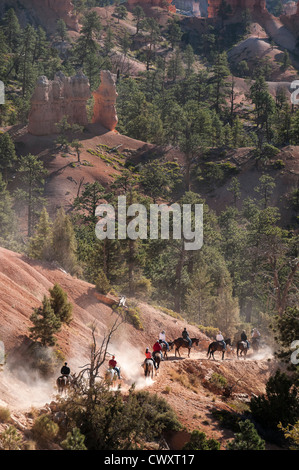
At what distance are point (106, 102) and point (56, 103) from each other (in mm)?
10441

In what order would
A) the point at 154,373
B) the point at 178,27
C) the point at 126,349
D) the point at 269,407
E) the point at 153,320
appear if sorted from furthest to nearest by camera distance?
the point at 178,27 → the point at 153,320 → the point at 126,349 → the point at 154,373 → the point at 269,407

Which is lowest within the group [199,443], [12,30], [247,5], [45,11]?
[199,443]

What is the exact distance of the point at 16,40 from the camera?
424ft

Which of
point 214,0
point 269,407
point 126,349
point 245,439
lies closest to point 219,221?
point 126,349

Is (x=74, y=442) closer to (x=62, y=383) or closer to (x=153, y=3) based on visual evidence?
(x=62, y=383)

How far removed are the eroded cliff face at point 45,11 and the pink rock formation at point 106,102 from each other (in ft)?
250

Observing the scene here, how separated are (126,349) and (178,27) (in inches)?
5969

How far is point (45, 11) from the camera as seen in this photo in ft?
528

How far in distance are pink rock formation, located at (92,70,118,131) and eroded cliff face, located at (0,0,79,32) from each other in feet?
250

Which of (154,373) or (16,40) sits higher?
(16,40)

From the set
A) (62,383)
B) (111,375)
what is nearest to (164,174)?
(111,375)

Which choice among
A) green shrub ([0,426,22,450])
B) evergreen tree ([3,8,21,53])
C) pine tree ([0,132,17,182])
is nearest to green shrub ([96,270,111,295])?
green shrub ([0,426,22,450])

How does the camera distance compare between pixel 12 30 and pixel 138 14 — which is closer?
pixel 12 30
